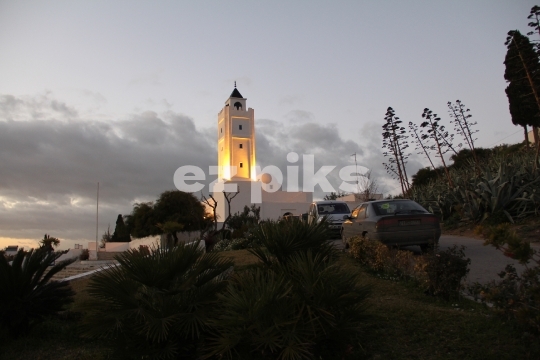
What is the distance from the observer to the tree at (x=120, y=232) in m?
58.1

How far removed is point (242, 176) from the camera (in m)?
61.2

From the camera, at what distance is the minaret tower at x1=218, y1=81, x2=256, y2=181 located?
61.0 meters

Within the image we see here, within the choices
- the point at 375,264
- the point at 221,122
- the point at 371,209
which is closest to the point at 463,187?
the point at 371,209

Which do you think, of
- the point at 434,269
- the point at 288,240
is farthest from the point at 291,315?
the point at 434,269

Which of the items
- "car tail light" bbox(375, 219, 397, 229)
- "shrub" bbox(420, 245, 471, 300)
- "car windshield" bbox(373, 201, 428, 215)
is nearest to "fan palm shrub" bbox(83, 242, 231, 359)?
"shrub" bbox(420, 245, 471, 300)

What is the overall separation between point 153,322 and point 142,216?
137 feet

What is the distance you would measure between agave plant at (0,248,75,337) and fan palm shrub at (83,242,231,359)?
2634 millimetres

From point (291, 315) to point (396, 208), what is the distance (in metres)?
9.08

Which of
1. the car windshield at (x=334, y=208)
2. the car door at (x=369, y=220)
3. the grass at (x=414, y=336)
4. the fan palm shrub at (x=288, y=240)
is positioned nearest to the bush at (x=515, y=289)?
the grass at (x=414, y=336)

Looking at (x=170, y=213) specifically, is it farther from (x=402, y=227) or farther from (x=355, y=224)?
(x=402, y=227)

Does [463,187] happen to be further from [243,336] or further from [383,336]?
[243,336]

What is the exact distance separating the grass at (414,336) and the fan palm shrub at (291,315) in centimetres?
35

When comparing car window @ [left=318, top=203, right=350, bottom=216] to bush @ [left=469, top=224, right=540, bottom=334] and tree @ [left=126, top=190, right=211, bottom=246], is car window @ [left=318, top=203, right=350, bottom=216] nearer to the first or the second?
bush @ [left=469, top=224, right=540, bottom=334]

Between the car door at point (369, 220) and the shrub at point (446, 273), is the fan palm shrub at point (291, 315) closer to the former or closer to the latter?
the shrub at point (446, 273)
